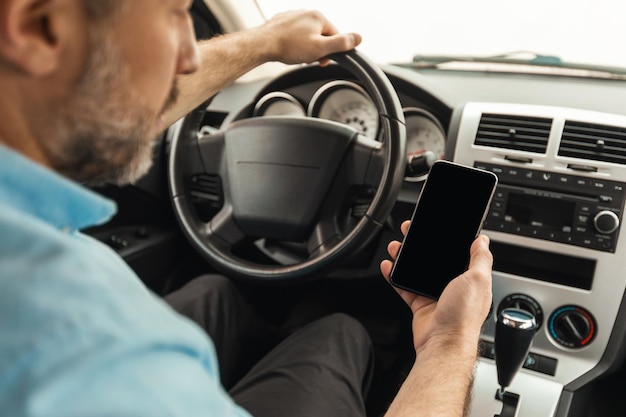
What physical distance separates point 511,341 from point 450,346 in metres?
0.33

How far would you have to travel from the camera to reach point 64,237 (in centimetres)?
53

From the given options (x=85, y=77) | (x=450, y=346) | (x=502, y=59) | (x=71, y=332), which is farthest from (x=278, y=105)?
(x=71, y=332)

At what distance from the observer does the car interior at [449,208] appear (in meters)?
1.29

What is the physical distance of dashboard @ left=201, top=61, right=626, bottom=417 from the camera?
1.29 m

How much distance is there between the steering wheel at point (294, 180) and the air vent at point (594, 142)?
35 cm

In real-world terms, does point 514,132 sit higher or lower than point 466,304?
higher

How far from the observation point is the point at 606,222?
1269 mm

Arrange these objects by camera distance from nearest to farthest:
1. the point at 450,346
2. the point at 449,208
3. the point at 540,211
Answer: the point at 450,346
the point at 449,208
the point at 540,211

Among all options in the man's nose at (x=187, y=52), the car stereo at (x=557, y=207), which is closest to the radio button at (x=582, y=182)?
the car stereo at (x=557, y=207)

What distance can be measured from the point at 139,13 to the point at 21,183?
210 mm

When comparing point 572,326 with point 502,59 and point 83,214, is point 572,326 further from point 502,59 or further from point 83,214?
point 83,214

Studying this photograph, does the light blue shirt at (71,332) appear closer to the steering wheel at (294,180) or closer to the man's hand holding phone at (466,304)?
the man's hand holding phone at (466,304)

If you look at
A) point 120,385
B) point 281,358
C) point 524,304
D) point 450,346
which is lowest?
point 281,358

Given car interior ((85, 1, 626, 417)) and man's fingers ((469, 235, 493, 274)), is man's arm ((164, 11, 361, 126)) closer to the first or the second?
car interior ((85, 1, 626, 417))
